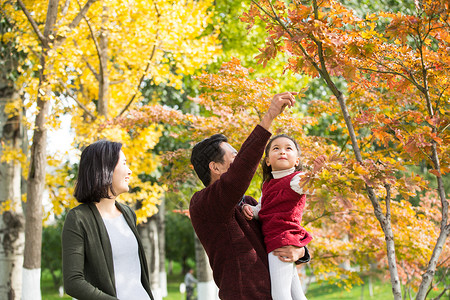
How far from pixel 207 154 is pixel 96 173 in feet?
1.73

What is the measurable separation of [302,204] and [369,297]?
15992mm

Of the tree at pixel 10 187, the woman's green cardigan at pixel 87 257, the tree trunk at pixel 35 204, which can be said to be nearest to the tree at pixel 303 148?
the tree trunk at pixel 35 204

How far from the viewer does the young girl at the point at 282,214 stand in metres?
2.16

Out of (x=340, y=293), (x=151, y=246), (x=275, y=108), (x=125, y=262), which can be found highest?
(x=275, y=108)

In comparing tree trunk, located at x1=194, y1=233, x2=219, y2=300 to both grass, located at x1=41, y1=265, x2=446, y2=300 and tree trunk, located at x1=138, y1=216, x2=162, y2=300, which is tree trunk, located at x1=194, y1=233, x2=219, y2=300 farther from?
grass, located at x1=41, y1=265, x2=446, y2=300

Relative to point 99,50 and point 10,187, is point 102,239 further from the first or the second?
point 10,187

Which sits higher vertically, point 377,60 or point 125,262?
point 377,60

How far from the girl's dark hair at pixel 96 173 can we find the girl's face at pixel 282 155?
0.78 meters

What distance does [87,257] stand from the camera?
7.13ft

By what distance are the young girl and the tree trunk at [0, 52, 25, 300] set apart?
6881 mm

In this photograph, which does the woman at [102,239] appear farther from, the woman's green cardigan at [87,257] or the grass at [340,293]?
the grass at [340,293]

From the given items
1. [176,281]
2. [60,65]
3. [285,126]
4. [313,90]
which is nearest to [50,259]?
[176,281]

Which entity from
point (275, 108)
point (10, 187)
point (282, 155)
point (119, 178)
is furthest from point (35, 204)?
point (275, 108)

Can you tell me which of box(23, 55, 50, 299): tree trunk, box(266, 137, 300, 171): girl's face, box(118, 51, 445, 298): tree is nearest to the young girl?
box(266, 137, 300, 171): girl's face
